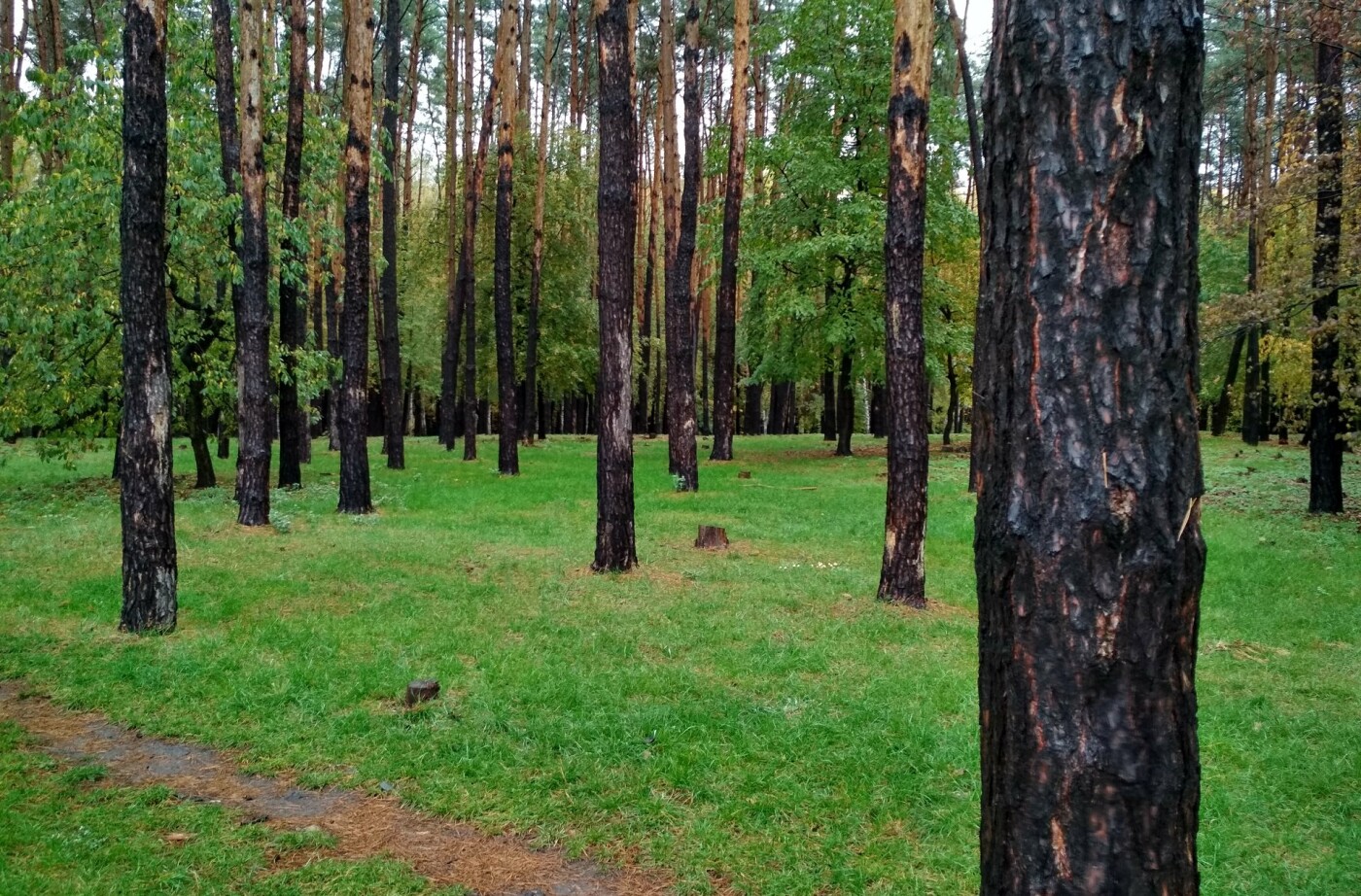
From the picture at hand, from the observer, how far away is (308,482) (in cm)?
1883

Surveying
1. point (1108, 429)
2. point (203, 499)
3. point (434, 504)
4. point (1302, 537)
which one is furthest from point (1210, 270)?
point (1108, 429)

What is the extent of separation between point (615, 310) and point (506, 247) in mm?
11645

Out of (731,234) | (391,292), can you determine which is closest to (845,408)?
(731,234)

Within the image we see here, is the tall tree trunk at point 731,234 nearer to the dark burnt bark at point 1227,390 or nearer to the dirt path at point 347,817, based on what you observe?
the dirt path at point 347,817

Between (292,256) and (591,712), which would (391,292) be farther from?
(591,712)

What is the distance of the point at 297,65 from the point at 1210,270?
31486mm

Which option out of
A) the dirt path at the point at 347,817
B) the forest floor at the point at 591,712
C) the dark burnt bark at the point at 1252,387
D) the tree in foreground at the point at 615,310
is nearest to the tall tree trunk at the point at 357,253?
the forest floor at the point at 591,712

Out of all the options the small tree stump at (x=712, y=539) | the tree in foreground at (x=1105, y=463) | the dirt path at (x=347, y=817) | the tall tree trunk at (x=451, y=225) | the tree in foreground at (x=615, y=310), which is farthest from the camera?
the tall tree trunk at (x=451, y=225)

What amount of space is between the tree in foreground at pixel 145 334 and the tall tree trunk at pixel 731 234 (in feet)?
45.2

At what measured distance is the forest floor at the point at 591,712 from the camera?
3.86 m

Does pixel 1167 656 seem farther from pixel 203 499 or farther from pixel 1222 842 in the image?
pixel 203 499

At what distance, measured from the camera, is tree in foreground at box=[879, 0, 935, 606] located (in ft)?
26.9

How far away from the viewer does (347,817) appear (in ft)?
14.0

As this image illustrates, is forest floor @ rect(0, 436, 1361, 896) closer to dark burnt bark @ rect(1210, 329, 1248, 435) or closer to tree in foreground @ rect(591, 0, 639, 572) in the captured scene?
tree in foreground @ rect(591, 0, 639, 572)
